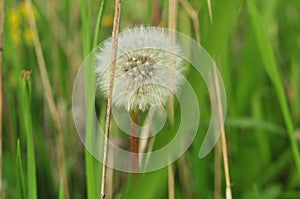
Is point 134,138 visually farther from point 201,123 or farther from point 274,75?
point 201,123

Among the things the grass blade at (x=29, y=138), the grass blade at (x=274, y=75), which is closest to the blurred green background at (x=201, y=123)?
the grass blade at (x=274, y=75)

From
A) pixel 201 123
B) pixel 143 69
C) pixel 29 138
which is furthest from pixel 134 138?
pixel 201 123

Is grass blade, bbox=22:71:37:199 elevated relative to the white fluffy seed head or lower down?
lower down

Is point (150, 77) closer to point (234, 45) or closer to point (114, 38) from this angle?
point (114, 38)

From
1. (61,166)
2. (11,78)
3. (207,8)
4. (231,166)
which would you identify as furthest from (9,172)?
(207,8)

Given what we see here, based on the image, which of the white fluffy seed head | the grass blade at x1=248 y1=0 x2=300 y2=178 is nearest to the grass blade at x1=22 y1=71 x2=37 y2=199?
the white fluffy seed head

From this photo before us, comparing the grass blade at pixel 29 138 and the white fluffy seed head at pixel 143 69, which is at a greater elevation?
the white fluffy seed head at pixel 143 69

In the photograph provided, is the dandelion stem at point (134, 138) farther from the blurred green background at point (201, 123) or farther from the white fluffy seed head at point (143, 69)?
the blurred green background at point (201, 123)

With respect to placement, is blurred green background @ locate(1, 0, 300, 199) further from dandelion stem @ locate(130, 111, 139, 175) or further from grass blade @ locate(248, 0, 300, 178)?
dandelion stem @ locate(130, 111, 139, 175)
